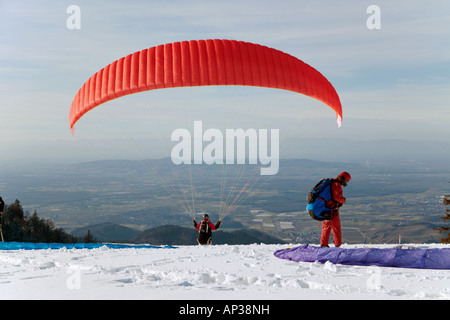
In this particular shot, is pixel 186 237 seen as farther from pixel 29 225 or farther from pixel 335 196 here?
pixel 335 196

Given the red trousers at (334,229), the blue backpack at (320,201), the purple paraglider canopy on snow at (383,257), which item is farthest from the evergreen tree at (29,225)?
the purple paraglider canopy on snow at (383,257)

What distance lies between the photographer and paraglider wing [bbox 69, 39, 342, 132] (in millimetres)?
9211

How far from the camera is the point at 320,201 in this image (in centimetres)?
811

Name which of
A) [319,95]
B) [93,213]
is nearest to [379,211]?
[93,213]

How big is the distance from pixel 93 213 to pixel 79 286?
13785 cm

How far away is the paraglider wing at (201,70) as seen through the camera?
9.21 meters

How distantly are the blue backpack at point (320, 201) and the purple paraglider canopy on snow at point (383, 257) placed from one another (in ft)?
2.49

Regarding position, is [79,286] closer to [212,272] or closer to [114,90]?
[212,272]

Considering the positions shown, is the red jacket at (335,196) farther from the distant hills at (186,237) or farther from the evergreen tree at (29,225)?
the distant hills at (186,237)

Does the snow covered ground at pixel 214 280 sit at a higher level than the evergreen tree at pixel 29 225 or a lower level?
higher

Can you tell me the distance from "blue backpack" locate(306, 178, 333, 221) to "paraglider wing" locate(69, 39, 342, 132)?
2.58 meters

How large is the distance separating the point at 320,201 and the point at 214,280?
299 cm

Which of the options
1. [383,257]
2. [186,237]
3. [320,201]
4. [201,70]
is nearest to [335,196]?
[320,201]

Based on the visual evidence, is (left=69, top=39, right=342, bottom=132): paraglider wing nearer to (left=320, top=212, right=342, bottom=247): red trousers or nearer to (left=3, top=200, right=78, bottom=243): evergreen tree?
(left=320, top=212, right=342, bottom=247): red trousers
